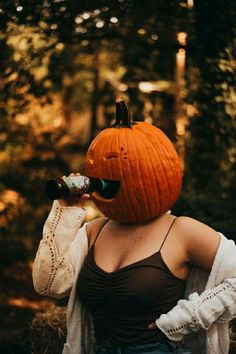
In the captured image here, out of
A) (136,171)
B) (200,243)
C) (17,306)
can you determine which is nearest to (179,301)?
(200,243)

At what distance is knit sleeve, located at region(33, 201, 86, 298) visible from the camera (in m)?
2.81

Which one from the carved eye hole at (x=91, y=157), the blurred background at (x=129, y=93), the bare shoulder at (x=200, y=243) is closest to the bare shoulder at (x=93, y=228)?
the carved eye hole at (x=91, y=157)

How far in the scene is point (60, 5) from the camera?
4141 millimetres

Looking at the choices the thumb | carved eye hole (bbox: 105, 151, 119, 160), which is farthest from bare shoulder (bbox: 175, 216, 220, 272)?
carved eye hole (bbox: 105, 151, 119, 160)

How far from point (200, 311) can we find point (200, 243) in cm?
28

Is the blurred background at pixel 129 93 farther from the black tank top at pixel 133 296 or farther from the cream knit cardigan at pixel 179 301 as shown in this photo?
the black tank top at pixel 133 296

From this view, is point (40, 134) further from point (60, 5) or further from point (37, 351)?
point (37, 351)

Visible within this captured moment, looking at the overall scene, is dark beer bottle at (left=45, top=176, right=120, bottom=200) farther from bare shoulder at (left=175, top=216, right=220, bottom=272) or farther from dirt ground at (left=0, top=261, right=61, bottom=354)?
dirt ground at (left=0, top=261, right=61, bottom=354)

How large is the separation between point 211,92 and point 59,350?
203cm

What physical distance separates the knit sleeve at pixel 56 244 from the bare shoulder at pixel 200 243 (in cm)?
46

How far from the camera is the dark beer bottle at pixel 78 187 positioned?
258 cm

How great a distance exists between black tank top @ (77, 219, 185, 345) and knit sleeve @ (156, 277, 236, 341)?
0.07 meters

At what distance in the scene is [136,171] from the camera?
9.12 feet

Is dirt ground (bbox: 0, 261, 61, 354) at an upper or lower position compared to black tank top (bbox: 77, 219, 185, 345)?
lower
